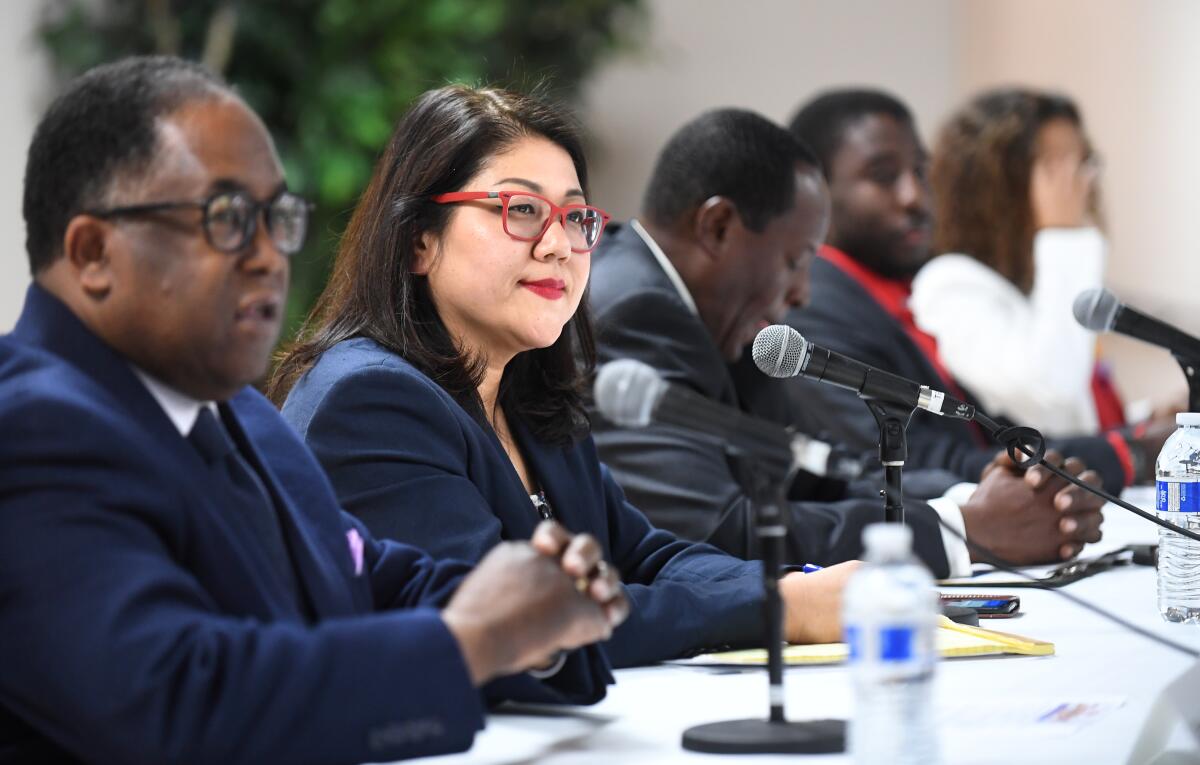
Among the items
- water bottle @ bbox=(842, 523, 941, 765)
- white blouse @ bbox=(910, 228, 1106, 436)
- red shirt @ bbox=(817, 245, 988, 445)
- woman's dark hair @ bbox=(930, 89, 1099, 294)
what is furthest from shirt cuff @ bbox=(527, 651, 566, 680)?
woman's dark hair @ bbox=(930, 89, 1099, 294)

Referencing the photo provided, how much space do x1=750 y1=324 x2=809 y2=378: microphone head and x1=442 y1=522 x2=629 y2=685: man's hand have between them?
0.54 metres

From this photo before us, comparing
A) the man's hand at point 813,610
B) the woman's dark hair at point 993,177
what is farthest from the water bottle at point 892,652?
the woman's dark hair at point 993,177

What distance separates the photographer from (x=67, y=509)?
1.09m

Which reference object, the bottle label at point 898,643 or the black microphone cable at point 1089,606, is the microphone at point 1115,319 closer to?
the black microphone cable at point 1089,606

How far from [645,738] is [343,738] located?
375mm

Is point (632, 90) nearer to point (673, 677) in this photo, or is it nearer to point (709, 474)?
point (709, 474)

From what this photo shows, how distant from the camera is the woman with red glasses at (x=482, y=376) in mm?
1762

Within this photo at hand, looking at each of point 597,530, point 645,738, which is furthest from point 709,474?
point 645,738

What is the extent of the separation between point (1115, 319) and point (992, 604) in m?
0.46

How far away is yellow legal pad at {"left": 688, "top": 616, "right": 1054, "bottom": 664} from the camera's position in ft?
5.70

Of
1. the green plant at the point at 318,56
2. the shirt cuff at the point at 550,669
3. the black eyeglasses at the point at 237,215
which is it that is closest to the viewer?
the black eyeglasses at the point at 237,215

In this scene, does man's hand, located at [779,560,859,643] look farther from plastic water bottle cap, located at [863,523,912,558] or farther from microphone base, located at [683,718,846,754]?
plastic water bottle cap, located at [863,523,912,558]

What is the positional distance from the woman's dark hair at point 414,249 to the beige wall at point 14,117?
2.88 m

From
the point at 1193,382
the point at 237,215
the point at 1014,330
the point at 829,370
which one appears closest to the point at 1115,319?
the point at 1193,382
